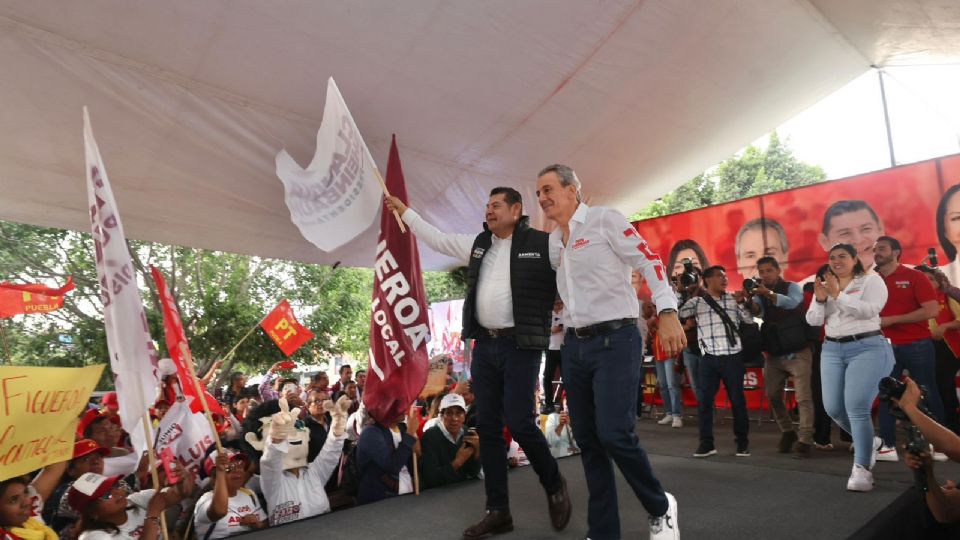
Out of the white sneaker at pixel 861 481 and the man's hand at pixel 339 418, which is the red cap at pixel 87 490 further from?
the white sneaker at pixel 861 481

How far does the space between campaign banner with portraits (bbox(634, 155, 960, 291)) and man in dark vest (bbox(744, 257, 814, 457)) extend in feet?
8.59

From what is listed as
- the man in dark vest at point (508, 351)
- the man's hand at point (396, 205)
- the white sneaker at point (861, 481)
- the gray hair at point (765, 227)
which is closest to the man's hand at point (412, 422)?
the man in dark vest at point (508, 351)

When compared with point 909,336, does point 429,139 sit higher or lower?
higher

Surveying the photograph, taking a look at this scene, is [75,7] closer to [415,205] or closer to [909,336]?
[415,205]

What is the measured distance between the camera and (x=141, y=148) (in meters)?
4.86

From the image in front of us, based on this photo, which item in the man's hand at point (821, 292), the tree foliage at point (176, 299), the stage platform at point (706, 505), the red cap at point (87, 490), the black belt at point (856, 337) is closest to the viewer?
the red cap at point (87, 490)

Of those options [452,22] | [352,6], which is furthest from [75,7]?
[452,22]

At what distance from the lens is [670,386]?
7.20 metres

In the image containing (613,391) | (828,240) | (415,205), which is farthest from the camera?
(828,240)

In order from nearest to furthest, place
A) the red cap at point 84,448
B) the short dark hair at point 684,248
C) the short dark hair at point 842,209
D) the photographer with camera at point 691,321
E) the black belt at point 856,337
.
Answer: the red cap at point 84,448 < the black belt at point 856,337 < the photographer with camera at point 691,321 < the short dark hair at point 842,209 < the short dark hair at point 684,248

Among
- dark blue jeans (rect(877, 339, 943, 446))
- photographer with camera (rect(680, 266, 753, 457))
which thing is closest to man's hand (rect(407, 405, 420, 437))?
photographer with camera (rect(680, 266, 753, 457))

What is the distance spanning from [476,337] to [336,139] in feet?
6.07

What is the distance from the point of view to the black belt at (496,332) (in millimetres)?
2777

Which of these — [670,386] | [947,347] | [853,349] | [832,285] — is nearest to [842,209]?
[947,347]
